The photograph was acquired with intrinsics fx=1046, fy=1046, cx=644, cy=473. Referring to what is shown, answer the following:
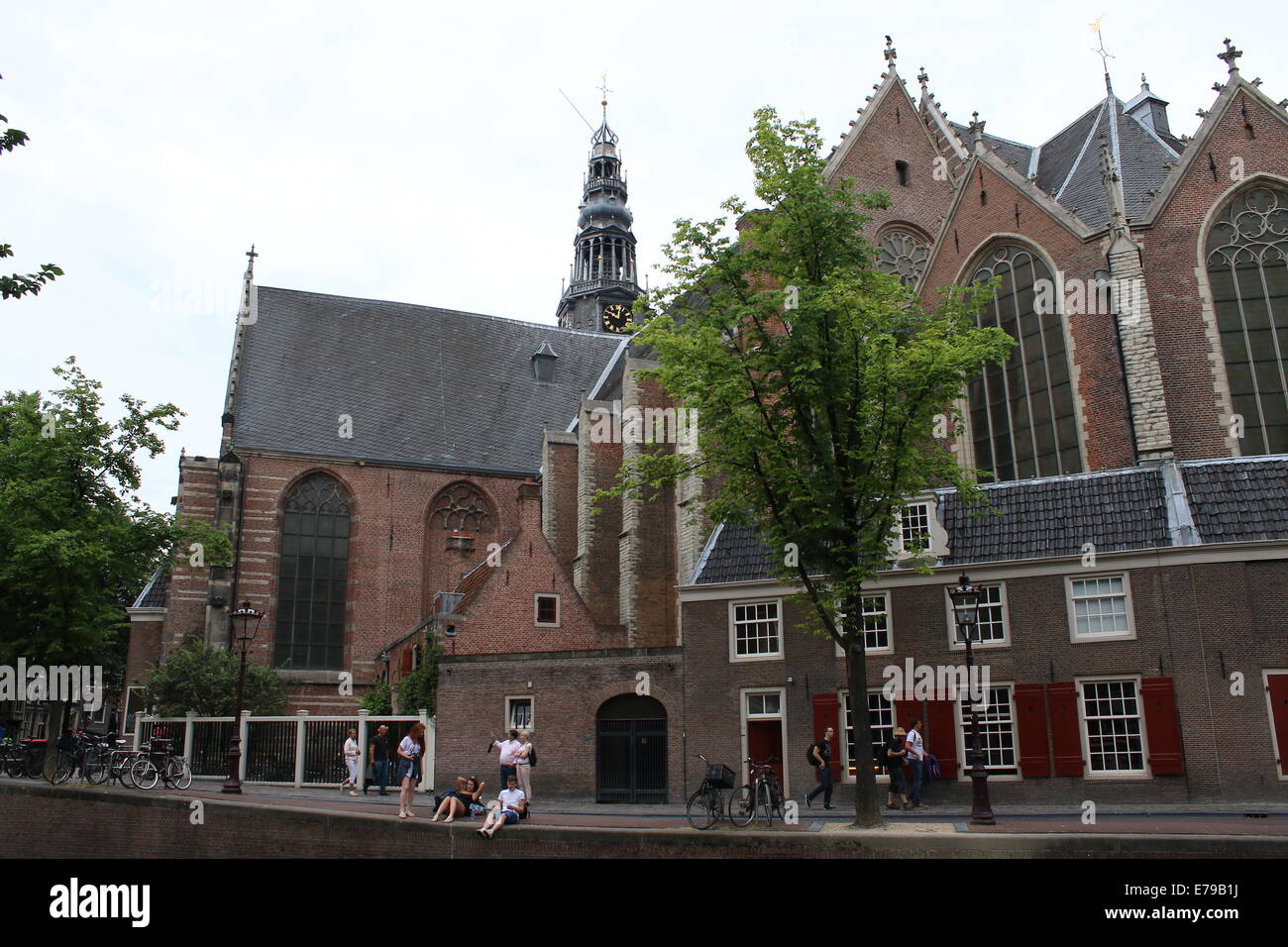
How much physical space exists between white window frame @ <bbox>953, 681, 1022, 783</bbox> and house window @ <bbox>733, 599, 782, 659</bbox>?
3931 mm

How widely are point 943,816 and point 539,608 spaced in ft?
48.2

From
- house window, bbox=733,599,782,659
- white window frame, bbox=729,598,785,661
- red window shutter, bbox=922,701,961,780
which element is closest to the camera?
red window shutter, bbox=922,701,961,780

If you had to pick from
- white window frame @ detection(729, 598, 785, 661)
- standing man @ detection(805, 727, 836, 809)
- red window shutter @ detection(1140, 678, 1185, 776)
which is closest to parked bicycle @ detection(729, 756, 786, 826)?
standing man @ detection(805, 727, 836, 809)

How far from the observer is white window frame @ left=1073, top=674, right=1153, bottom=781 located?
60.5ft

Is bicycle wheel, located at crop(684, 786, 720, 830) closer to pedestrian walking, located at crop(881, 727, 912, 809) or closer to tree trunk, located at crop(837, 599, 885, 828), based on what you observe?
tree trunk, located at crop(837, 599, 885, 828)

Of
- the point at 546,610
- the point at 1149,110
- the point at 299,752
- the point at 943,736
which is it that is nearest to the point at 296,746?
the point at 299,752

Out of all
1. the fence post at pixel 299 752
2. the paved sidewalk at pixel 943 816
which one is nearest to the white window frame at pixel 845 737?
the paved sidewalk at pixel 943 816

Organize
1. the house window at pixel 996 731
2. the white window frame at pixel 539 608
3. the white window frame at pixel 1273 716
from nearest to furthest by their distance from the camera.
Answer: the white window frame at pixel 1273 716
the house window at pixel 996 731
the white window frame at pixel 539 608

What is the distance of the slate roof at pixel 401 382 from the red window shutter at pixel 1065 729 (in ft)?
82.5

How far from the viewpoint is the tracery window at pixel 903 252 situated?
31984mm

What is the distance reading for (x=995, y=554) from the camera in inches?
817

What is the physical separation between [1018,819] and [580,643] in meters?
15.7

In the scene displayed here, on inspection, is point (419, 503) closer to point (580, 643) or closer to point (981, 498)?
point (580, 643)

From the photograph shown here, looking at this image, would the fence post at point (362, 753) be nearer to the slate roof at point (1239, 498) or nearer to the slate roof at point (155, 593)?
the slate roof at point (155, 593)
